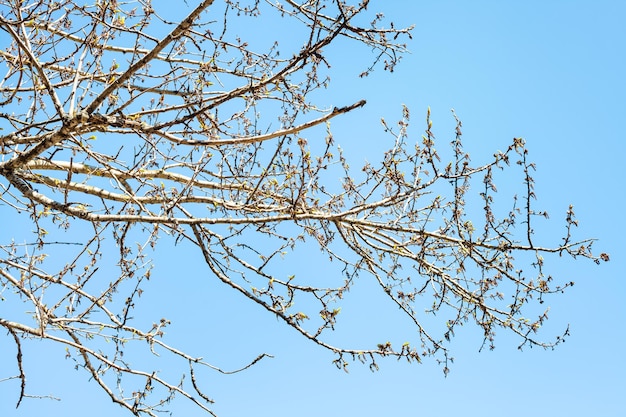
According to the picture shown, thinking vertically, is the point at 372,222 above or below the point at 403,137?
below

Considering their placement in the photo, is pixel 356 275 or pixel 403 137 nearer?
pixel 403 137

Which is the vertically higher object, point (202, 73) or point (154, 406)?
point (202, 73)

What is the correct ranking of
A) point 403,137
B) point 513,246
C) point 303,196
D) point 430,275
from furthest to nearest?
point 430,275, point 403,137, point 513,246, point 303,196

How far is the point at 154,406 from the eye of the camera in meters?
5.16

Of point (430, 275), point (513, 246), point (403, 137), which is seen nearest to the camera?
point (513, 246)

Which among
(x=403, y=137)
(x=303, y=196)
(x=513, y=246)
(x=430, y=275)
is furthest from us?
(x=430, y=275)

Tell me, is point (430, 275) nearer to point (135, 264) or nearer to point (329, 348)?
point (329, 348)

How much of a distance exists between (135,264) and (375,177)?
2.02 m

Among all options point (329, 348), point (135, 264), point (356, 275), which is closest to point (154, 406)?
point (135, 264)

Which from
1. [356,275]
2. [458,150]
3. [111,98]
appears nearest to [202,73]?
[111,98]

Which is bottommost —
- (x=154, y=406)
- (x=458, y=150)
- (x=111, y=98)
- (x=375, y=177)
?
(x=154, y=406)

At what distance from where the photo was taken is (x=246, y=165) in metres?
4.87

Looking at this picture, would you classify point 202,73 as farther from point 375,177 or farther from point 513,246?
point 513,246

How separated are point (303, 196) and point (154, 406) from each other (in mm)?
2298
